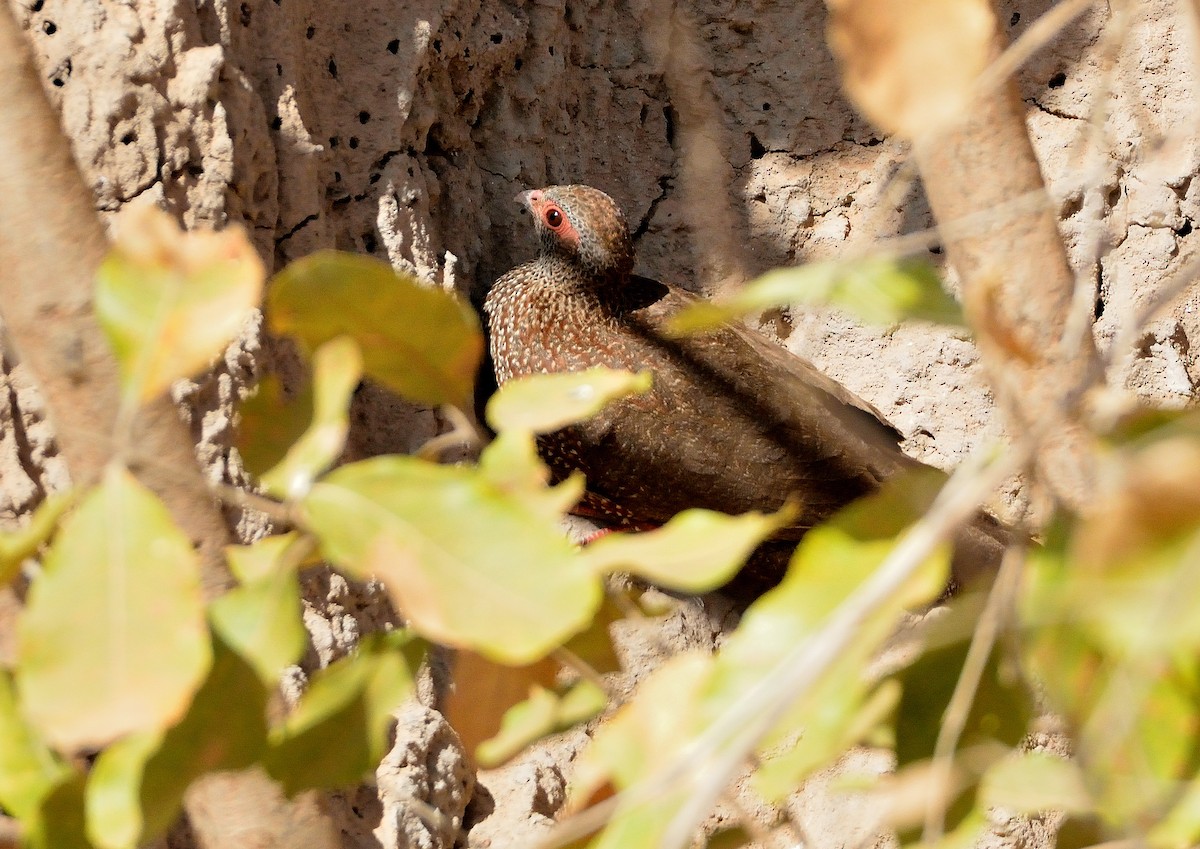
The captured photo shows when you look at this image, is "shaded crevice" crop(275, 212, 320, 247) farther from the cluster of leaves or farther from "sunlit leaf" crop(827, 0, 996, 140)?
"sunlit leaf" crop(827, 0, 996, 140)

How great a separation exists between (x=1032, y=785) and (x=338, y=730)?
1.53 feet

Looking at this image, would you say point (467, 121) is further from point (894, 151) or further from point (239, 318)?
point (239, 318)

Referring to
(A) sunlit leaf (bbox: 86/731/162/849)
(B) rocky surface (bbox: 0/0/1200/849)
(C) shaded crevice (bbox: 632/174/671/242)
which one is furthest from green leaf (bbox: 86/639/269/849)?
(C) shaded crevice (bbox: 632/174/671/242)

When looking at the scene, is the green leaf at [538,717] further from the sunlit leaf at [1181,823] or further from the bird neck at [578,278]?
the bird neck at [578,278]

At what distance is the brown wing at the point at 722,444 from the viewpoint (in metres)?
3.33

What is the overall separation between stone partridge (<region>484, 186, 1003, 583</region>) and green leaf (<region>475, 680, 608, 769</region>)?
244cm

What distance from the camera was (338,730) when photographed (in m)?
0.81

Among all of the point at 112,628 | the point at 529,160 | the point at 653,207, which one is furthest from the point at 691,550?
the point at 653,207

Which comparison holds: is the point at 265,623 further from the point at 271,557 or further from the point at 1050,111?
the point at 1050,111

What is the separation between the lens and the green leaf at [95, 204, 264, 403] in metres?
0.64

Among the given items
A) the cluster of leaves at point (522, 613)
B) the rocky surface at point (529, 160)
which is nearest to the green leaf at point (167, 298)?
the cluster of leaves at point (522, 613)

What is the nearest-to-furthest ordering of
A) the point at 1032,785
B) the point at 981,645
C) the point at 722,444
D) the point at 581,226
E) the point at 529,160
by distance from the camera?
the point at 981,645 → the point at 1032,785 → the point at 722,444 → the point at 581,226 → the point at 529,160

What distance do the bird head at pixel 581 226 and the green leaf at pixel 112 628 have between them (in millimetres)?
3099

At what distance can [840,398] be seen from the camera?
3.60m
